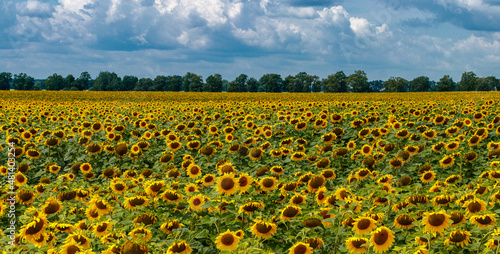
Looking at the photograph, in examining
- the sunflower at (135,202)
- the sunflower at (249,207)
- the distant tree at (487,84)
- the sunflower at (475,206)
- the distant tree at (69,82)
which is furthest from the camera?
the distant tree at (69,82)

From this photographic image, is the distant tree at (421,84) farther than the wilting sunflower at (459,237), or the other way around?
the distant tree at (421,84)

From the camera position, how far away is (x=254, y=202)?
4418 mm

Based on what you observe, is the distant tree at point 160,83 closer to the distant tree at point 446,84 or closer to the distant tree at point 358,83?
the distant tree at point 358,83

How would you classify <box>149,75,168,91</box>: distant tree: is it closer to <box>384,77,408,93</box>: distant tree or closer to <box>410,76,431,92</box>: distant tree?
<box>384,77,408,93</box>: distant tree

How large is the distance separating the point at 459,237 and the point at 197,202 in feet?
9.05

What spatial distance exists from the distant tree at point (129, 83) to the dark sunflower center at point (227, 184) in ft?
357

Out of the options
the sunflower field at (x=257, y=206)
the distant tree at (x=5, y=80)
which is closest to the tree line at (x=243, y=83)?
the distant tree at (x=5, y=80)

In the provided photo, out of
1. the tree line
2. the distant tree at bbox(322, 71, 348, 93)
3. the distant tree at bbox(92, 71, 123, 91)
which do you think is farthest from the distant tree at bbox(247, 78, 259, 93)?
the distant tree at bbox(92, 71, 123, 91)

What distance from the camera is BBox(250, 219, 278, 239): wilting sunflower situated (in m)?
3.82

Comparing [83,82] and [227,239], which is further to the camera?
[83,82]

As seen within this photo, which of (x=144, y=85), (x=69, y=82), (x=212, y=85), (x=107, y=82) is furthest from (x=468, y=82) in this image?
(x=69, y=82)

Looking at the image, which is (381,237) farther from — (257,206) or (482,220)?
(257,206)

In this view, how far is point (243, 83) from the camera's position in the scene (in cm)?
11362

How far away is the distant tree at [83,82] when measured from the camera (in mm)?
111000
